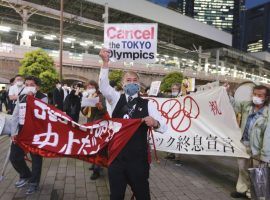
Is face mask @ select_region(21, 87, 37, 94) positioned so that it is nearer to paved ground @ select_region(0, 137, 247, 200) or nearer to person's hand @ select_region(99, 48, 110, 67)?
paved ground @ select_region(0, 137, 247, 200)

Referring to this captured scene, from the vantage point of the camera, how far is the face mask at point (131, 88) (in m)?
3.63

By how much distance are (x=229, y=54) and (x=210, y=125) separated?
5696cm

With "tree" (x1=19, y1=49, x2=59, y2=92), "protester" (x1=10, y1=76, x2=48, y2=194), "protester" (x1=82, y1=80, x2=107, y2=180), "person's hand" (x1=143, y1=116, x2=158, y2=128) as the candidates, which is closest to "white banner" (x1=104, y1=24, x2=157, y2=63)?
"protester" (x1=82, y1=80, x2=107, y2=180)

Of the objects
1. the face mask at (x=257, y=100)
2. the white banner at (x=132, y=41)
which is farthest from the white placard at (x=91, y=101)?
the face mask at (x=257, y=100)

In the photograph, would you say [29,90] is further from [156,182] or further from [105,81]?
[156,182]

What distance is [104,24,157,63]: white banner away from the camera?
6430mm

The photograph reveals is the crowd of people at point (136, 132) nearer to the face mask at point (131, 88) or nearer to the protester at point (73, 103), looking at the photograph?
the face mask at point (131, 88)

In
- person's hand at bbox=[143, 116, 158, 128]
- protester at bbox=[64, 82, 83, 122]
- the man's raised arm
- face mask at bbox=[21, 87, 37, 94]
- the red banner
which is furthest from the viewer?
protester at bbox=[64, 82, 83, 122]

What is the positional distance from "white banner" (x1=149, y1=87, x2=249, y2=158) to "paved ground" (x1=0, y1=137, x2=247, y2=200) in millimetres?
601

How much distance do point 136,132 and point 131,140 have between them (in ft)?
0.33

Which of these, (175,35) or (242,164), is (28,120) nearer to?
(242,164)

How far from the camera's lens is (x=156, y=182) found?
21.5 feet

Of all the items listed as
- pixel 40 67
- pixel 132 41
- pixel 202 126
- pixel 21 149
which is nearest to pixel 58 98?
pixel 132 41

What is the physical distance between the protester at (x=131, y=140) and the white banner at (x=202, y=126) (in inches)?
122
